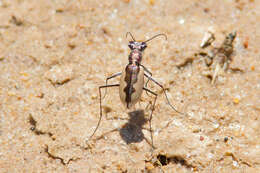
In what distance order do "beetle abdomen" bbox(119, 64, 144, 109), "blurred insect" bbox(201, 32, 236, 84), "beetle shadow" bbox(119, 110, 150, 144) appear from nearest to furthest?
"beetle abdomen" bbox(119, 64, 144, 109), "beetle shadow" bbox(119, 110, 150, 144), "blurred insect" bbox(201, 32, 236, 84)

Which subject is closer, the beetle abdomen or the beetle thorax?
the beetle abdomen

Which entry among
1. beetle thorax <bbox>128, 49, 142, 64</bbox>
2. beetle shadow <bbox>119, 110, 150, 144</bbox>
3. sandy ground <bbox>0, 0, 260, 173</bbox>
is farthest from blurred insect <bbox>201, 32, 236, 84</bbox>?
beetle shadow <bbox>119, 110, 150, 144</bbox>

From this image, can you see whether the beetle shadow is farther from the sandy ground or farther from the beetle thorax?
the beetle thorax

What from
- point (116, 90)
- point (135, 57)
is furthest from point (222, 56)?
point (116, 90)

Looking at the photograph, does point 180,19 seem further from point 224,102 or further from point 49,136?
point 49,136

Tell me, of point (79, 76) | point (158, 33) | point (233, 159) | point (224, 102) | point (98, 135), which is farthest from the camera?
point (158, 33)

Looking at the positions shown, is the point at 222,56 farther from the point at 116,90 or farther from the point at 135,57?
the point at 116,90

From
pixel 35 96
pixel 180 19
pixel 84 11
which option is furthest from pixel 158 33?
pixel 35 96
